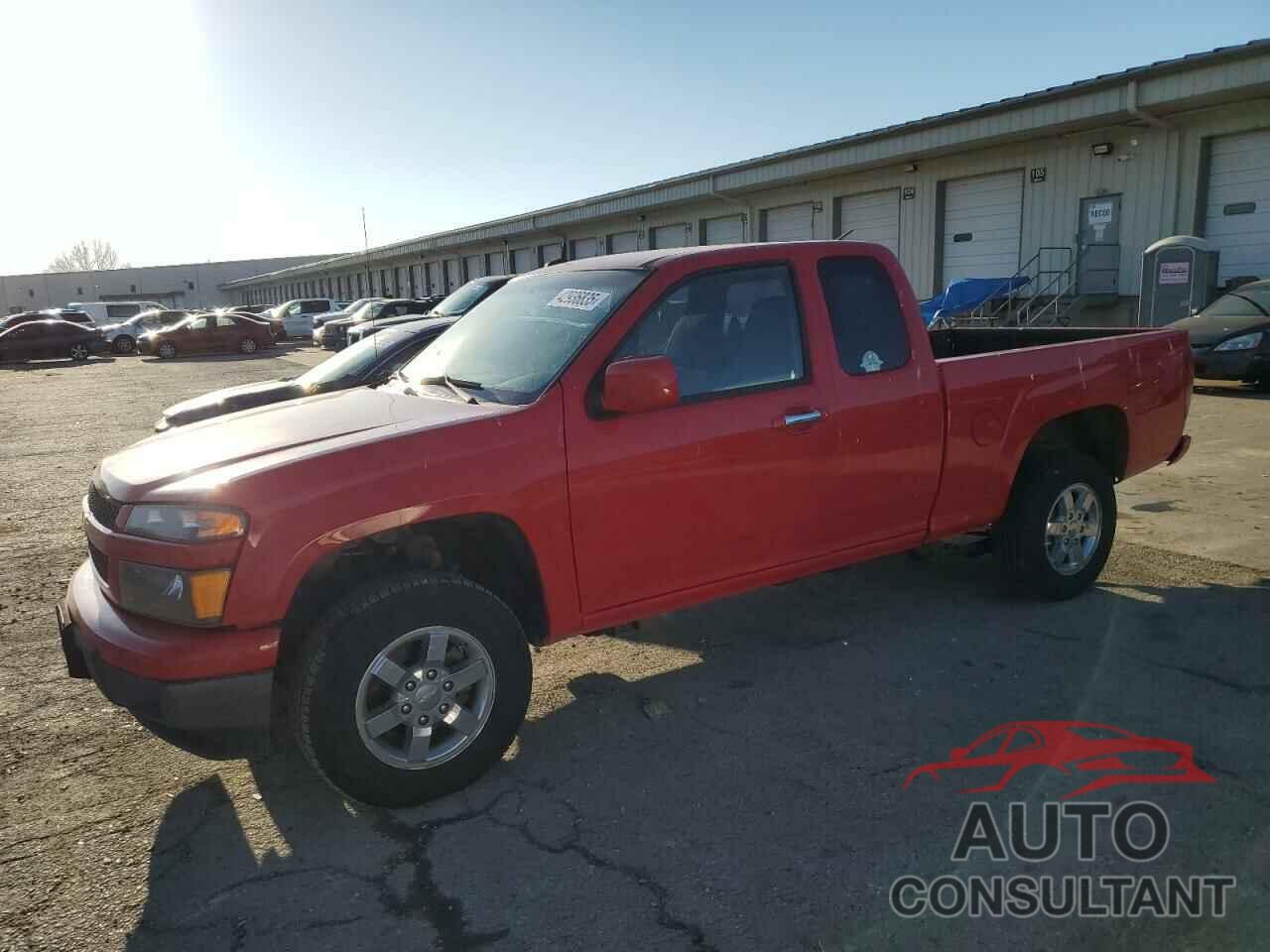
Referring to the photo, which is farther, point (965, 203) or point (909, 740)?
point (965, 203)

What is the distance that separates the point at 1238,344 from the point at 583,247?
2529 centimetres

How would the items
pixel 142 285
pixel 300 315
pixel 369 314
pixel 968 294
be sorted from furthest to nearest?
pixel 142 285 → pixel 300 315 → pixel 369 314 → pixel 968 294

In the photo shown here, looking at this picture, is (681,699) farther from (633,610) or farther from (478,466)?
(478,466)

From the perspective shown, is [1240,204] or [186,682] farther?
[1240,204]

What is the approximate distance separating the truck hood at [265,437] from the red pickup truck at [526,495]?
0.02 m

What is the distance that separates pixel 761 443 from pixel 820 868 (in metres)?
1.68

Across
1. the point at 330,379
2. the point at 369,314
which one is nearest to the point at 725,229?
the point at 369,314

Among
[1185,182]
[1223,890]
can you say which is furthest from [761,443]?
[1185,182]

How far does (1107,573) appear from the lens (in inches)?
226

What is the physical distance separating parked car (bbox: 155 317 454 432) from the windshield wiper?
4.45 meters

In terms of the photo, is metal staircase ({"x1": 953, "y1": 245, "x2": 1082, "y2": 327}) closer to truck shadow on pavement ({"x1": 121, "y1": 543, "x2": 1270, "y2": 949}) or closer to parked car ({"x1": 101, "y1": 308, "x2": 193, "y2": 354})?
truck shadow on pavement ({"x1": 121, "y1": 543, "x2": 1270, "y2": 949})

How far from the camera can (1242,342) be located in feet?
42.9

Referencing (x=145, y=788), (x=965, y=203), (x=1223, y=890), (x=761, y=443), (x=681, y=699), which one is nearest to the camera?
(x=1223, y=890)

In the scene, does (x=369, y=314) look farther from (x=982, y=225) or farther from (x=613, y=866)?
(x=613, y=866)
